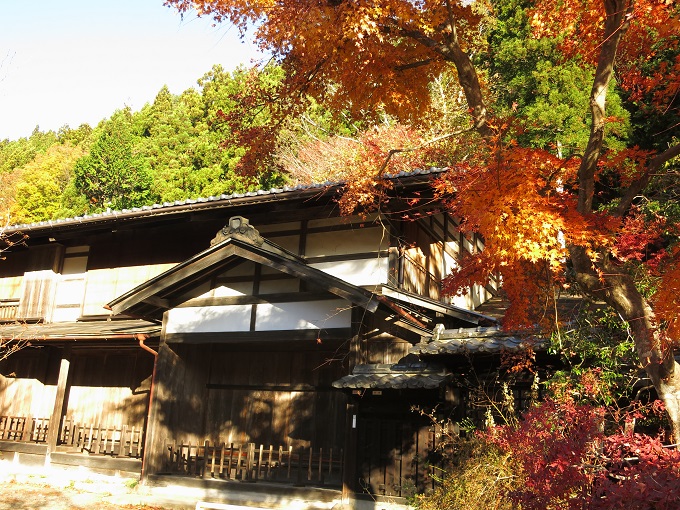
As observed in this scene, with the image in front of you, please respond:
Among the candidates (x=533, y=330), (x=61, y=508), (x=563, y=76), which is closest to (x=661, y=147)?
(x=563, y=76)

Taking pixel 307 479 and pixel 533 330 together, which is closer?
pixel 533 330

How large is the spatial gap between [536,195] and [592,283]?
135 centimetres

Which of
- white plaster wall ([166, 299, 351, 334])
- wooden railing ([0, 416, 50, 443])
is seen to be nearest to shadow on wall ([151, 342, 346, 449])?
white plaster wall ([166, 299, 351, 334])

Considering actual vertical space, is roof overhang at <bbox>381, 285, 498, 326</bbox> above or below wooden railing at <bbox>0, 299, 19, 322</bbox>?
below

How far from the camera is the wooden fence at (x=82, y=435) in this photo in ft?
48.4

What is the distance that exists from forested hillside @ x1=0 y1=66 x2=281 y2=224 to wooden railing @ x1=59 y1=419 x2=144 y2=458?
1900cm

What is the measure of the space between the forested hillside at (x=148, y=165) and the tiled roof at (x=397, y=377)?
2278cm

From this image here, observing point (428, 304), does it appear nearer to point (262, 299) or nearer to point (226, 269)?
point (262, 299)

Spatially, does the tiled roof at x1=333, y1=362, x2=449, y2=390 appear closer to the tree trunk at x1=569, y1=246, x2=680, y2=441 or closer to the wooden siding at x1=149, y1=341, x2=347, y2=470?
the wooden siding at x1=149, y1=341, x2=347, y2=470

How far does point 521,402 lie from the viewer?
437 inches

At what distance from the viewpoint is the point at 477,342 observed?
35.3 feet

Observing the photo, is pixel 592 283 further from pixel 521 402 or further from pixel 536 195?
pixel 521 402

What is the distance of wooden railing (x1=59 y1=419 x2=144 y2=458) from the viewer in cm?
1469

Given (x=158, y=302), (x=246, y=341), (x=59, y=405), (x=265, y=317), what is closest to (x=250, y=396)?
(x=246, y=341)
